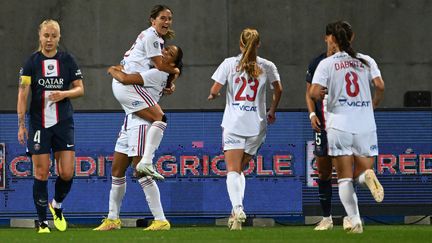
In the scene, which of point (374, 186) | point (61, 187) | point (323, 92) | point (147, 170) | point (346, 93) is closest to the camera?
point (374, 186)

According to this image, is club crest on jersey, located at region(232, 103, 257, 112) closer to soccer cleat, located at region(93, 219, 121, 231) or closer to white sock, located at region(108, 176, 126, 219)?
white sock, located at region(108, 176, 126, 219)

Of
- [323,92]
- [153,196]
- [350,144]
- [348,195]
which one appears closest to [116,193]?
[153,196]

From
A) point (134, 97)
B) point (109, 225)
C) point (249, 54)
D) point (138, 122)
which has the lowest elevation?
point (109, 225)

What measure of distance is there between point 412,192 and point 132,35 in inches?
243

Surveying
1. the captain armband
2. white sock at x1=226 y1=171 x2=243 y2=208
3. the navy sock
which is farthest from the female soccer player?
the captain armband

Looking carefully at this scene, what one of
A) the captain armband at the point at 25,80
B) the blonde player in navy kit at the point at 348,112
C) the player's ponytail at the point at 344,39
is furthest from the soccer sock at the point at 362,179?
the captain armband at the point at 25,80

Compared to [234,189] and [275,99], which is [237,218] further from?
[275,99]

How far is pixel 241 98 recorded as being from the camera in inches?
505

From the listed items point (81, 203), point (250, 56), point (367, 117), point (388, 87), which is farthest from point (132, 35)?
point (367, 117)

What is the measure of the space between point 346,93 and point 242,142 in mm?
1727

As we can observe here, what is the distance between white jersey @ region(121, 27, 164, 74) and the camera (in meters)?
12.4

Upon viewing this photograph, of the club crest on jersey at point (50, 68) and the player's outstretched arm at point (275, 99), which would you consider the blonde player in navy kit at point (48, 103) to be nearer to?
the club crest on jersey at point (50, 68)

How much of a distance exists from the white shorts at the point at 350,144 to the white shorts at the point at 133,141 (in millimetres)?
2177

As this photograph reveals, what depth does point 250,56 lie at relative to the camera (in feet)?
41.9
